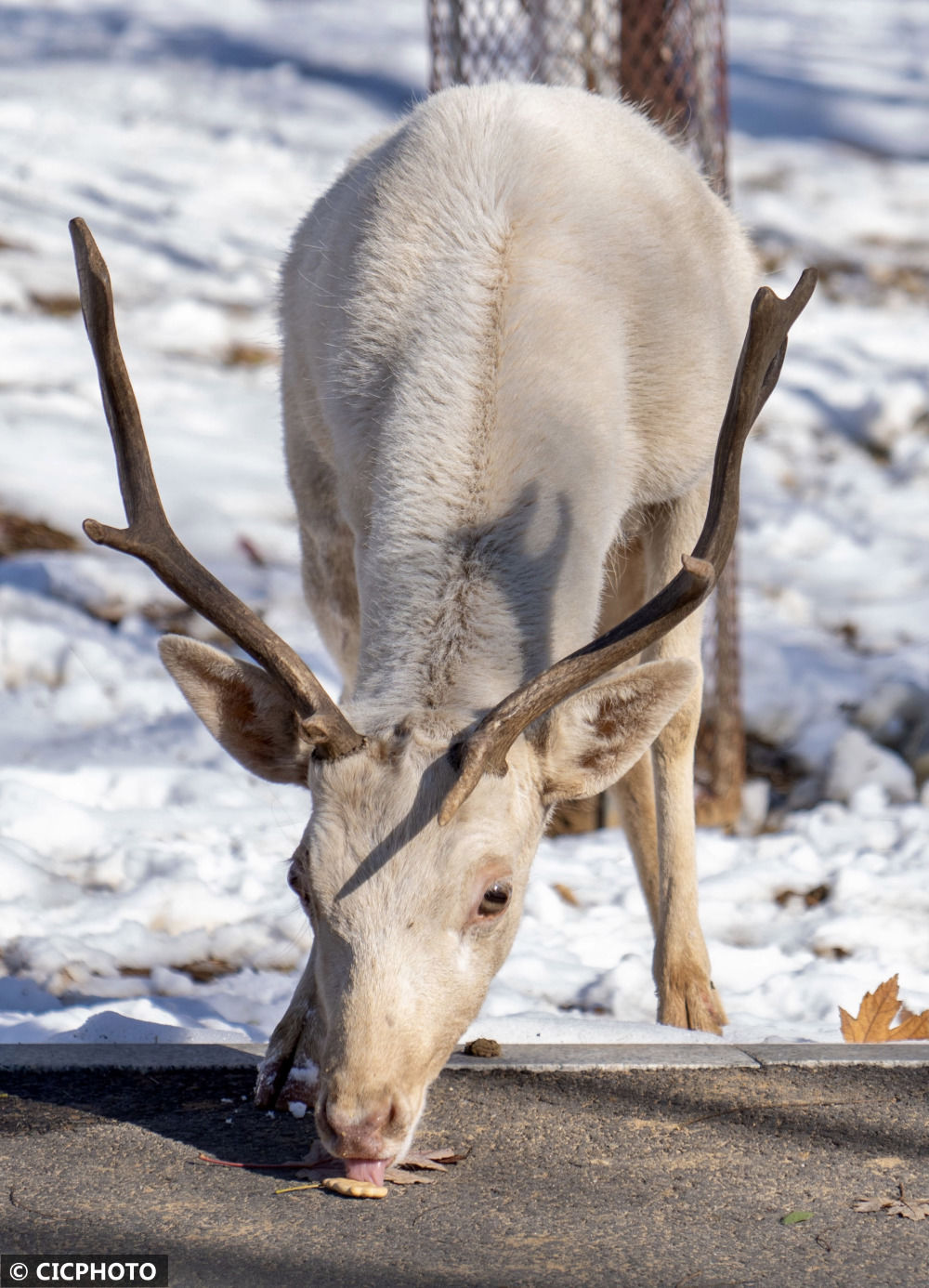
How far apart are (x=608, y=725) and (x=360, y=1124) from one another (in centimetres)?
96

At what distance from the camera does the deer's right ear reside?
3.16 metres

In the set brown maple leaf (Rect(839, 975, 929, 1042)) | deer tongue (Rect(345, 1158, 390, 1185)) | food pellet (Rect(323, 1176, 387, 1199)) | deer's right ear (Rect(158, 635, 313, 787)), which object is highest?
deer's right ear (Rect(158, 635, 313, 787))

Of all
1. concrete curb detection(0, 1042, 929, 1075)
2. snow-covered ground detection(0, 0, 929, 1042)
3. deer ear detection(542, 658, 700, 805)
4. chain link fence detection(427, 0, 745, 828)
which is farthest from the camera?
chain link fence detection(427, 0, 745, 828)

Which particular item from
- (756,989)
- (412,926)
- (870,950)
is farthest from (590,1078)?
(870,950)

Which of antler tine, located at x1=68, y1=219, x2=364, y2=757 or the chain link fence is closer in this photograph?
antler tine, located at x1=68, y1=219, x2=364, y2=757

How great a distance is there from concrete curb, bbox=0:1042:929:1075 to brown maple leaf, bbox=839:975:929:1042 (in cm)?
34

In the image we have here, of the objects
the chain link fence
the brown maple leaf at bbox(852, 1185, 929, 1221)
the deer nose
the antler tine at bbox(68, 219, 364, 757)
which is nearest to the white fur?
the deer nose

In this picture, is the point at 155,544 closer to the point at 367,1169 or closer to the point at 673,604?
the point at 673,604

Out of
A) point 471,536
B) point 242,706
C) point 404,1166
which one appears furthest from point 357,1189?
point 471,536

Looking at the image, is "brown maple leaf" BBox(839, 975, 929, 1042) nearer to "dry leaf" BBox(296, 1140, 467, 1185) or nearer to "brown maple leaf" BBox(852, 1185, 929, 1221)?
"brown maple leaf" BBox(852, 1185, 929, 1221)

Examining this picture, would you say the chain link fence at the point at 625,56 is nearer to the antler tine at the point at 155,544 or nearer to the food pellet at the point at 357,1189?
the antler tine at the point at 155,544

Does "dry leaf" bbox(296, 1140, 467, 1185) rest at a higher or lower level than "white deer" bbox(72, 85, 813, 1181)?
lower

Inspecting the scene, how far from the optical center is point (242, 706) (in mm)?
3240

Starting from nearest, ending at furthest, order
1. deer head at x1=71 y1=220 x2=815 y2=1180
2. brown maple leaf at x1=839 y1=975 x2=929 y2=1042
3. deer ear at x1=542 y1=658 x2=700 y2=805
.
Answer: deer head at x1=71 y1=220 x2=815 y2=1180 → deer ear at x1=542 y1=658 x2=700 y2=805 → brown maple leaf at x1=839 y1=975 x2=929 y2=1042
